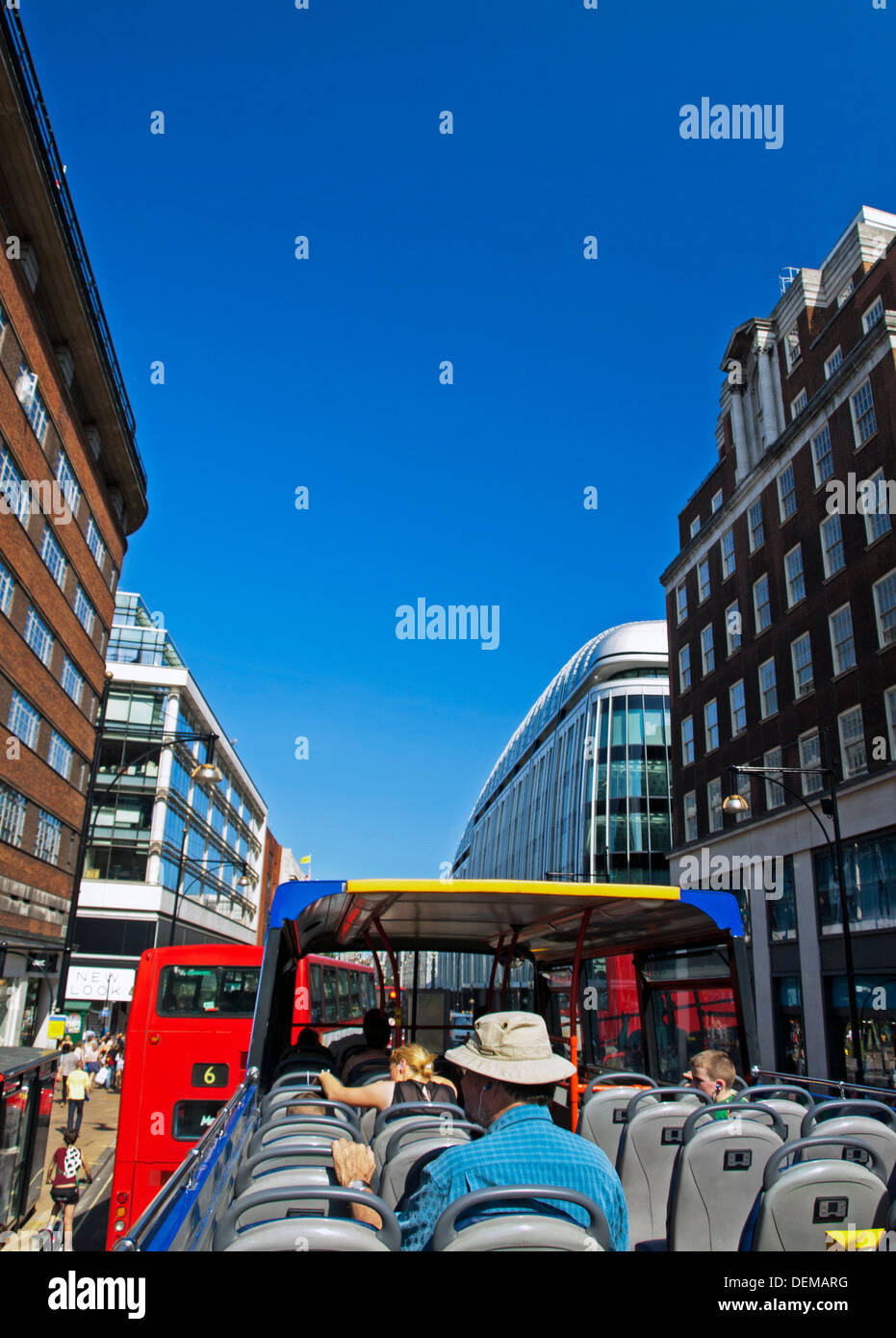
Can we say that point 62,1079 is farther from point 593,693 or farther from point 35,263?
point 593,693

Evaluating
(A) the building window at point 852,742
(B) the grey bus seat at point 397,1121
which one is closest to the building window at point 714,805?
(A) the building window at point 852,742

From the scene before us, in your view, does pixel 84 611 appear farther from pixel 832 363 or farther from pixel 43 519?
pixel 832 363

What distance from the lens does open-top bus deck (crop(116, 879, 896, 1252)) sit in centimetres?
305

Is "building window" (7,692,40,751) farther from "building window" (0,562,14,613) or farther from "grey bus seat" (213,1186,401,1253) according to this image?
"grey bus seat" (213,1186,401,1253)

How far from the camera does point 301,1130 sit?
4.71m

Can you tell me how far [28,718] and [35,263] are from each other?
13.4m

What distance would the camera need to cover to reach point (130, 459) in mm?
36625

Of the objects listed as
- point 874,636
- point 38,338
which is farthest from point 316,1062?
point 38,338

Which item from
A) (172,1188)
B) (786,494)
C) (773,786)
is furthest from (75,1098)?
(786,494)

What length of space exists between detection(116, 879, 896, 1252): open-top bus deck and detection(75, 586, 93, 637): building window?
81.1 ft

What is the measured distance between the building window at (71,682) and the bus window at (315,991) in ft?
57.0

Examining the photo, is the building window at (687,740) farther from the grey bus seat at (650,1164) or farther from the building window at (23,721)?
the grey bus seat at (650,1164)

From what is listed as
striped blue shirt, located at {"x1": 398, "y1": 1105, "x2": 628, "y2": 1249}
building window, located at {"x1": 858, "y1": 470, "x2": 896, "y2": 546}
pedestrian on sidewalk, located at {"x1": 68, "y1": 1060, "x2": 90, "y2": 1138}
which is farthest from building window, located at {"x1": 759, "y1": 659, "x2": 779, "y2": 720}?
striped blue shirt, located at {"x1": 398, "y1": 1105, "x2": 628, "y2": 1249}

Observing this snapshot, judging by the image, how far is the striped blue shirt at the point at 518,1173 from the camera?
303cm
